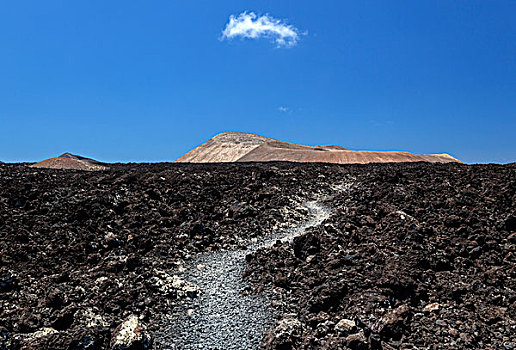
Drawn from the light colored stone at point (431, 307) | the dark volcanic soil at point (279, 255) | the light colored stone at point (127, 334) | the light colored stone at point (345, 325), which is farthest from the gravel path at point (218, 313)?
the light colored stone at point (431, 307)

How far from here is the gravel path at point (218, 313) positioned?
8992mm

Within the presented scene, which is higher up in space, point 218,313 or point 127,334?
point 218,313

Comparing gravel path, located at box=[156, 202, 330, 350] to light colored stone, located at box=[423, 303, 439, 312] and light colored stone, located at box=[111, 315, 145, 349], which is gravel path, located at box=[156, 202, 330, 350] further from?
light colored stone, located at box=[423, 303, 439, 312]

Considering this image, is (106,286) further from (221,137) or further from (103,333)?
(221,137)

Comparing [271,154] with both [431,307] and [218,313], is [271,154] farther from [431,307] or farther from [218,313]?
[431,307]

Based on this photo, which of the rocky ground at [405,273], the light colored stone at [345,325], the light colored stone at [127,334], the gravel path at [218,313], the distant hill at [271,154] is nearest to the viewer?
the rocky ground at [405,273]

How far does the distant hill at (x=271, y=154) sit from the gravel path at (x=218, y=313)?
30566mm

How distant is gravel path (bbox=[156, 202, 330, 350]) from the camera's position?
29.5 ft

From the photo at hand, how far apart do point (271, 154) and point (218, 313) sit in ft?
132

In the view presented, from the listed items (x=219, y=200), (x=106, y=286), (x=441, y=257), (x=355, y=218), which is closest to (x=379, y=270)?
(x=441, y=257)

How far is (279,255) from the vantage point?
43.7ft

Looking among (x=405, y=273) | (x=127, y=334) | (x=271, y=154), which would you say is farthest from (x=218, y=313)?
(x=271, y=154)

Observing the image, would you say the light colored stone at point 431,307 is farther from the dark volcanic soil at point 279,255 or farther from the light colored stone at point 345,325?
the light colored stone at point 345,325

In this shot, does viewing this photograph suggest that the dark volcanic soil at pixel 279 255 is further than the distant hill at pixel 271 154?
No
